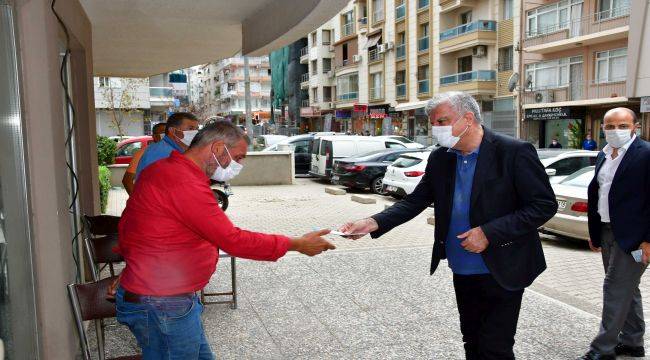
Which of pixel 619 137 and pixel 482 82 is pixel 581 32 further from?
pixel 619 137

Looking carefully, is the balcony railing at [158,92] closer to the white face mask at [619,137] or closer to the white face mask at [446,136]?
the white face mask at [619,137]

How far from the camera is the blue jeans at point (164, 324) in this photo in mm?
2496

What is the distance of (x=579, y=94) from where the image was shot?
28.0 metres

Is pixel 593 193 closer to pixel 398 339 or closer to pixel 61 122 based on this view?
→ pixel 398 339

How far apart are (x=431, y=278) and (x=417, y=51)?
3417 centimetres

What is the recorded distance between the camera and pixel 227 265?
7.14m

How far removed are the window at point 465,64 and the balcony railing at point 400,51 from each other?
5.63 meters

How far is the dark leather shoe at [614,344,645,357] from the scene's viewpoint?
4.14 meters

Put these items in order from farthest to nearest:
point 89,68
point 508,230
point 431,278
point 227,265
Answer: point 227,265
point 431,278
point 89,68
point 508,230

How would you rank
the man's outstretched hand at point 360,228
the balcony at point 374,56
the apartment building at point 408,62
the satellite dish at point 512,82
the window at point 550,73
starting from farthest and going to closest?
the balcony at point 374,56 < the apartment building at point 408,62 < the window at point 550,73 < the satellite dish at point 512,82 < the man's outstretched hand at point 360,228

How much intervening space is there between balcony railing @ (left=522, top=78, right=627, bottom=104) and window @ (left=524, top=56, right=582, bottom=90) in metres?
0.31

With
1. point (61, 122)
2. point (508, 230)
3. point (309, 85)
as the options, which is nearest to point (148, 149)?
point (61, 122)

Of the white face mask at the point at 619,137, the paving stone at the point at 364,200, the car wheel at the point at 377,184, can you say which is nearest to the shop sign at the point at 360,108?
the car wheel at the point at 377,184

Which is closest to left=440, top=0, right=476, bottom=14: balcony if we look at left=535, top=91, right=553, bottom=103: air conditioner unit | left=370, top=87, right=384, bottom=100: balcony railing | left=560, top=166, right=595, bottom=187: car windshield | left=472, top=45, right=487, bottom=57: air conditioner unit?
left=472, top=45, right=487, bottom=57: air conditioner unit
